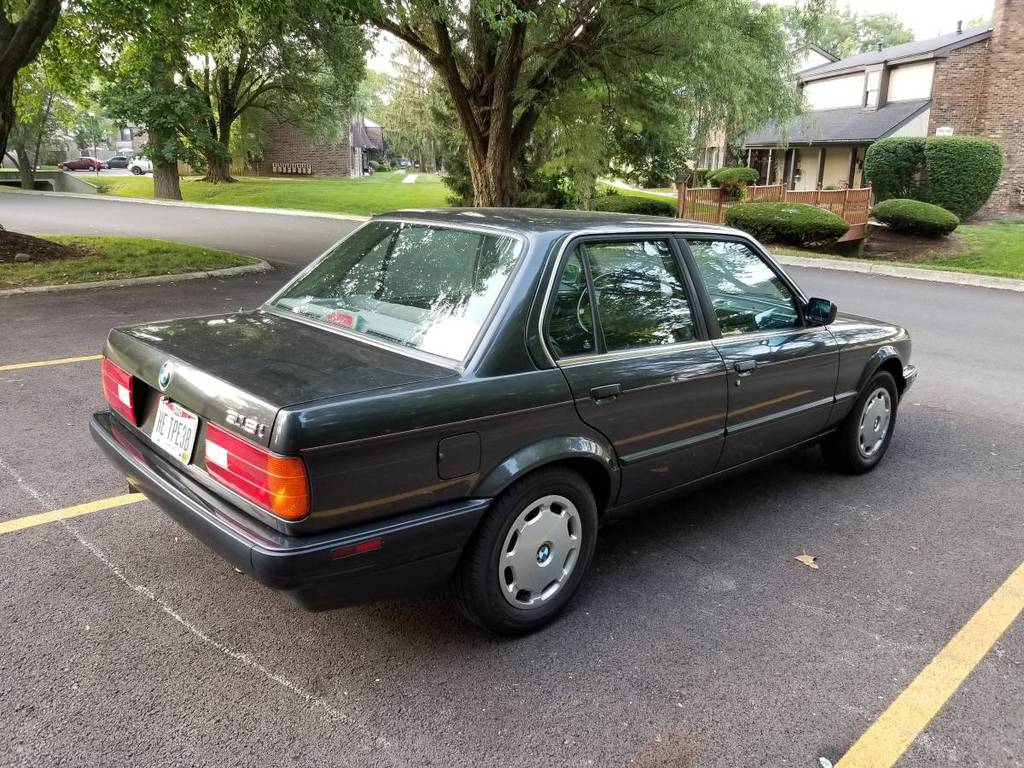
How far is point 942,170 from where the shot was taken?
876 inches

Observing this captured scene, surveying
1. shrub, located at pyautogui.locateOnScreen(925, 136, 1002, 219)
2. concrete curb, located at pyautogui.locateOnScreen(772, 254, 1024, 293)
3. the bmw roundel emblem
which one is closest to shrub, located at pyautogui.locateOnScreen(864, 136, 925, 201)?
shrub, located at pyautogui.locateOnScreen(925, 136, 1002, 219)

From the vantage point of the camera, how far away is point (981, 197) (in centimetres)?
2236

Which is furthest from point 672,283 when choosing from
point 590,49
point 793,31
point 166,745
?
point 793,31

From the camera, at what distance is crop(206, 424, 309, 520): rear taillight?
7.80ft

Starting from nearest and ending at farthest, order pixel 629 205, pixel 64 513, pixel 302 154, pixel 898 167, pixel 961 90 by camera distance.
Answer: pixel 64 513
pixel 898 167
pixel 629 205
pixel 961 90
pixel 302 154

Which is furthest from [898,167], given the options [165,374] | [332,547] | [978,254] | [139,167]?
[139,167]

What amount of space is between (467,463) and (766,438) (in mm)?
1909

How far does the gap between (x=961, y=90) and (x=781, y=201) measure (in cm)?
A: 1115

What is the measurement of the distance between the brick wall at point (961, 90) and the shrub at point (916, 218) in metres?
9.38

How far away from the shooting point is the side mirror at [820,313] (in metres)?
4.15

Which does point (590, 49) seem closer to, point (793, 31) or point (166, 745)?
point (793, 31)

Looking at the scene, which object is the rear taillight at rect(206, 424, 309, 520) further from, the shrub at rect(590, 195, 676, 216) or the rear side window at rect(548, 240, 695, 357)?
the shrub at rect(590, 195, 676, 216)

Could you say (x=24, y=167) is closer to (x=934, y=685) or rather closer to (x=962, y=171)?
(x=962, y=171)

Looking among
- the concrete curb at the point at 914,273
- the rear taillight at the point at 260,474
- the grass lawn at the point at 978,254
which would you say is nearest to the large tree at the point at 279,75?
the concrete curb at the point at 914,273
